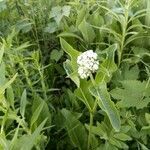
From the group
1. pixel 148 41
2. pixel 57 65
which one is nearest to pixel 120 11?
pixel 148 41

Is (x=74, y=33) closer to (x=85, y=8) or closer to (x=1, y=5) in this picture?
(x=85, y=8)

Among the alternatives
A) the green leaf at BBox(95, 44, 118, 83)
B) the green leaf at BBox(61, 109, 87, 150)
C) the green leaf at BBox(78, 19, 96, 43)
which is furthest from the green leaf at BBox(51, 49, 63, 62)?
the green leaf at BBox(95, 44, 118, 83)

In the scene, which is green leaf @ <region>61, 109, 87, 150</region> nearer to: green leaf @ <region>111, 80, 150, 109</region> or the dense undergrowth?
the dense undergrowth

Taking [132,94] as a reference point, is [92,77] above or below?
above

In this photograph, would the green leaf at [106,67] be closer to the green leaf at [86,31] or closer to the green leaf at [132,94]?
the green leaf at [132,94]

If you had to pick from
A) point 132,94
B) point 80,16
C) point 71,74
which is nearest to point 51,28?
point 80,16

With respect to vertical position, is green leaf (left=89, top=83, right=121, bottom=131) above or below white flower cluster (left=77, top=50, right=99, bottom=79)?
below

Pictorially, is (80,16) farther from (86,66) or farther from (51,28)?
(86,66)
